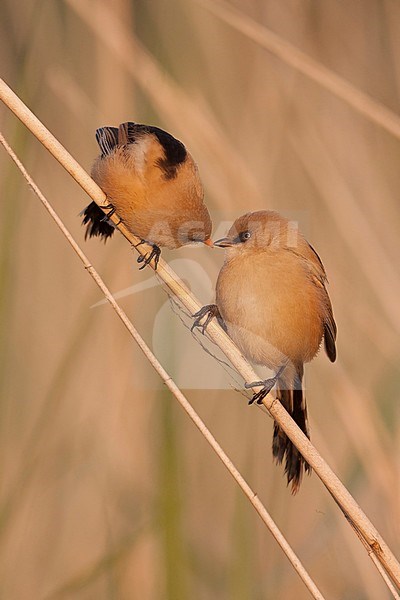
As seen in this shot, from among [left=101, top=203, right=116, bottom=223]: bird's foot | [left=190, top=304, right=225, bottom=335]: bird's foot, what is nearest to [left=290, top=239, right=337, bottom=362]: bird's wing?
[left=190, top=304, right=225, bottom=335]: bird's foot

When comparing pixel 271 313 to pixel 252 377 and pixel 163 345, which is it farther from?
pixel 163 345

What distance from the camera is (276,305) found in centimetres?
112

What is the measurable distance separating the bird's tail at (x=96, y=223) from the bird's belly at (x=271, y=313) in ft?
0.61

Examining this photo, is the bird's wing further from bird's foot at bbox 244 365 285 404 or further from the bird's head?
bird's foot at bbox 244 365 285 404

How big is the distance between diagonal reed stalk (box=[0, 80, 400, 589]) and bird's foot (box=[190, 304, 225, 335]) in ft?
0.04

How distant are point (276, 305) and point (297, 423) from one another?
17 centimetres

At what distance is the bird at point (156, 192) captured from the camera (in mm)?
1106

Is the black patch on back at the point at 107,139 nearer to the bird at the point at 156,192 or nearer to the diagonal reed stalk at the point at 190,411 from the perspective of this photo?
the bird at the point at 156,192

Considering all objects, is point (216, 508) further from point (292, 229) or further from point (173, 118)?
point (173, 118)

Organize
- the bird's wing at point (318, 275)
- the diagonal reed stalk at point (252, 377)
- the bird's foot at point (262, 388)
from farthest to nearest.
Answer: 1. the bird's wing at point (318, 275)
2. the bird's foot at point (262, 388)
3. the diagonal reed stalk at point (252, 377)

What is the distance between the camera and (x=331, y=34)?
1.56 m

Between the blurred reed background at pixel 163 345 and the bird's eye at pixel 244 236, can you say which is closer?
the bird's eye at pixel 244 236

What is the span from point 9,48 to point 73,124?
17 cm

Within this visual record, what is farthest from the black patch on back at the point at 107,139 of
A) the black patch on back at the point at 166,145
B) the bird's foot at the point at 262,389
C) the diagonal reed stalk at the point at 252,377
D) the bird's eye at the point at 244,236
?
the bird's foot at the point at 262,389
